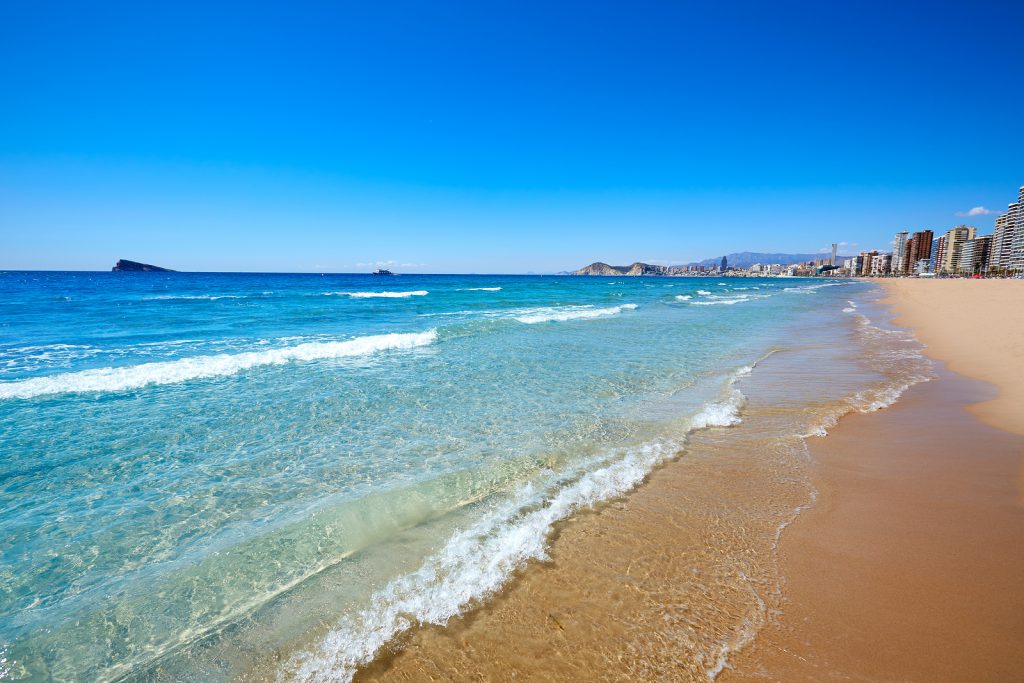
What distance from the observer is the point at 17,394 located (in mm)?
8734

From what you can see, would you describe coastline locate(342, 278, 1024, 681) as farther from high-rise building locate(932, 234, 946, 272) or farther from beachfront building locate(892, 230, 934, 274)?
beachfront building locate(892, 230, 934, 274)

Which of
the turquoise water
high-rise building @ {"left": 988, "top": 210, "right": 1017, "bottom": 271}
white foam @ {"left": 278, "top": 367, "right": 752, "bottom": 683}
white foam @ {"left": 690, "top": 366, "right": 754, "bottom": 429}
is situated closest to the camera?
white foam @ {"left": 278, "top": 367, "right": 752, "bottom": 683}

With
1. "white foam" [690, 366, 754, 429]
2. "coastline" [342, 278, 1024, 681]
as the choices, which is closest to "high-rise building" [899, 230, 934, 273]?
"white foam" [690, 366, 754, 429]

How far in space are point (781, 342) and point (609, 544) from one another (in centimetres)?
1510

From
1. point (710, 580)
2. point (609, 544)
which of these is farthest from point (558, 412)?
point (710, 580)

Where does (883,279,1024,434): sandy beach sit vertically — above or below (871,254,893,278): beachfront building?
below

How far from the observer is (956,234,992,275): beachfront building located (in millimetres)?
140750

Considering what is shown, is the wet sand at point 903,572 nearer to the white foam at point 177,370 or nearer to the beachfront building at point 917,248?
the white foam at point 177,370

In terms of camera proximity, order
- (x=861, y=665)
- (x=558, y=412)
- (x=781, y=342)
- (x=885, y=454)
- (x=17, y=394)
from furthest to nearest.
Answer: (x=781, y=342), (x=17, y=394), (x=558, y=412), (x=885, y=454), (x=861, y=665)

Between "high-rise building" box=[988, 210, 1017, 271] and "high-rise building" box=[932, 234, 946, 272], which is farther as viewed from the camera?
"high-rise building" box=[932, 234, 946, 272]

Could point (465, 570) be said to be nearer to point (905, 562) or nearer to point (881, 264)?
point (905, 562)

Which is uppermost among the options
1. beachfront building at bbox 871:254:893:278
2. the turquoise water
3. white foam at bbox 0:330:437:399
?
beachfront building at bbox 871:254:893:278

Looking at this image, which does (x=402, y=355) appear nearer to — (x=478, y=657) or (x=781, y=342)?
(x=478, y=657)

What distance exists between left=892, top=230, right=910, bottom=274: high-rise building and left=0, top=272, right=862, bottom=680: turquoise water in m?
233
